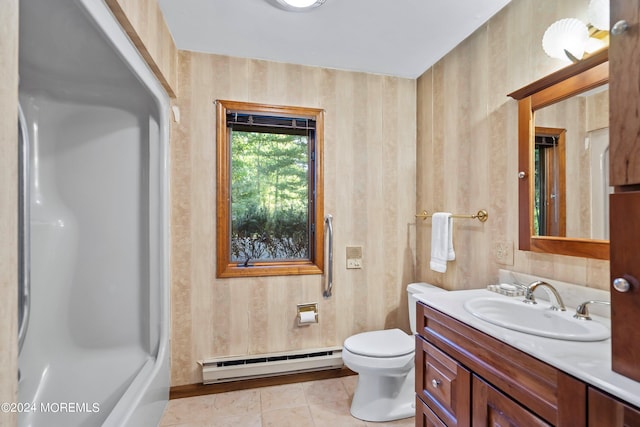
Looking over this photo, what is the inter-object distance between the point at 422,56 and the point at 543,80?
95 centimetres

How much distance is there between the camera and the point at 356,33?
1.90 meters

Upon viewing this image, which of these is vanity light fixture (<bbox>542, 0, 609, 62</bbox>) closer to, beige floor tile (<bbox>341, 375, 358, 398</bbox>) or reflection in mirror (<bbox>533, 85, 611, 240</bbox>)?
reflection in mirror (<bbox>533, 85, 611, 240</bbox>)

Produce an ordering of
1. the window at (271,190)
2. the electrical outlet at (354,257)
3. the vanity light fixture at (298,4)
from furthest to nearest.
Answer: the electrical outlet at (354,257) → the window at (271,190) → the vanity light fixture at (298,4)

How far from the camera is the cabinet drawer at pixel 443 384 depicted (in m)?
1.16

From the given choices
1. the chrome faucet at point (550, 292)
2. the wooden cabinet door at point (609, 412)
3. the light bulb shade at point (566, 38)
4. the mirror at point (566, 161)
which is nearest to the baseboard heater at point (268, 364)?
the chrome faucet at point (550, 292)

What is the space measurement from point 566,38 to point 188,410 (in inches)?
108

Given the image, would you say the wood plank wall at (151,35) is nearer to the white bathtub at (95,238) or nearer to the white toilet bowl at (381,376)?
the white bathtub at (95,238)

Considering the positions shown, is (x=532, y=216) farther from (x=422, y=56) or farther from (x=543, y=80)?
(x=422, y=56)

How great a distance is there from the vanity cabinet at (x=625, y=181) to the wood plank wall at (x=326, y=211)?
1.68 m

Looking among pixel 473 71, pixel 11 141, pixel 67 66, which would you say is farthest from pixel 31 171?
pixel 473 71

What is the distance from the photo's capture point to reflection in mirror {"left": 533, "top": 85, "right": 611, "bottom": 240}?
3.92 ft

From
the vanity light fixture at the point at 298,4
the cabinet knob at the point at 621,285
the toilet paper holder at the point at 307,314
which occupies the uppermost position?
the vanity light fixture at the point at 298,4

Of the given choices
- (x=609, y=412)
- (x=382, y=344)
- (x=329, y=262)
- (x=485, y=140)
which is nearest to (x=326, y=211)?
(x=329, y=262)

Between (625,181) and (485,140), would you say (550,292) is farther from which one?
(485,140)
